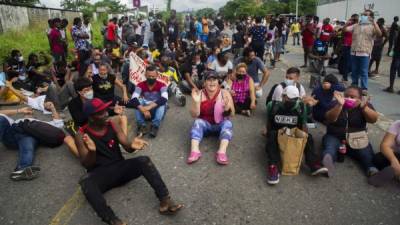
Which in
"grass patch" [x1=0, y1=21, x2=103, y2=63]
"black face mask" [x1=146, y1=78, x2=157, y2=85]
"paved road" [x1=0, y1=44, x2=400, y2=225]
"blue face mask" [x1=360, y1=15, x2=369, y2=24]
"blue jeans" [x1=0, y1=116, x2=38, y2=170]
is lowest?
"paved road" [x1=0, y1=44, x2=400, y2=225]

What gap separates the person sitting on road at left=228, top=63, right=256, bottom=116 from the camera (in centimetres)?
669

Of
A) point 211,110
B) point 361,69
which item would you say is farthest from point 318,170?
point 361,69

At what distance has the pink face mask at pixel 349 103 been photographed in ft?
15.4

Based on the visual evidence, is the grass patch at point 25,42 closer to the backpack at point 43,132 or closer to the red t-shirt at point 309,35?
the backpack at point 43,132

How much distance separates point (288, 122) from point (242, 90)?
2.19 meters

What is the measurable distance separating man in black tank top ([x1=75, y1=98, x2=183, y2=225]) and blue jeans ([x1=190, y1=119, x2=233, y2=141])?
4.51ft

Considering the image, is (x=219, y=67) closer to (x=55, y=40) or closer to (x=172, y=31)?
(x=55, y=40)

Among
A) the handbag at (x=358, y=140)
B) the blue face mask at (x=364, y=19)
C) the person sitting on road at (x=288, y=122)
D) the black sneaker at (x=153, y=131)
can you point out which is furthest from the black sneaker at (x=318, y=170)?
the blue face mask at (x=364, y=19)

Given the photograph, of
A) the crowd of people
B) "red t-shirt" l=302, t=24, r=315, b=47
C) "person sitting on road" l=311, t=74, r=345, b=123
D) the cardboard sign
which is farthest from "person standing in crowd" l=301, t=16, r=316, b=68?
the cardboard sign

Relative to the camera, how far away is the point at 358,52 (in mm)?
7914

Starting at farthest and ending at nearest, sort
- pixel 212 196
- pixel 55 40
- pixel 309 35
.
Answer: pixel 309 35 → pixel 55 40 → pixel 212 196

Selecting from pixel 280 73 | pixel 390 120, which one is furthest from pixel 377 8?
pixel 390 120

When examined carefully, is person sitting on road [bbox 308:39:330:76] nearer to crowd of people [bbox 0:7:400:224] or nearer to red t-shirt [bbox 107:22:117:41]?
crowd of people [bbox 0:7:400:224]

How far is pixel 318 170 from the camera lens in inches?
168
